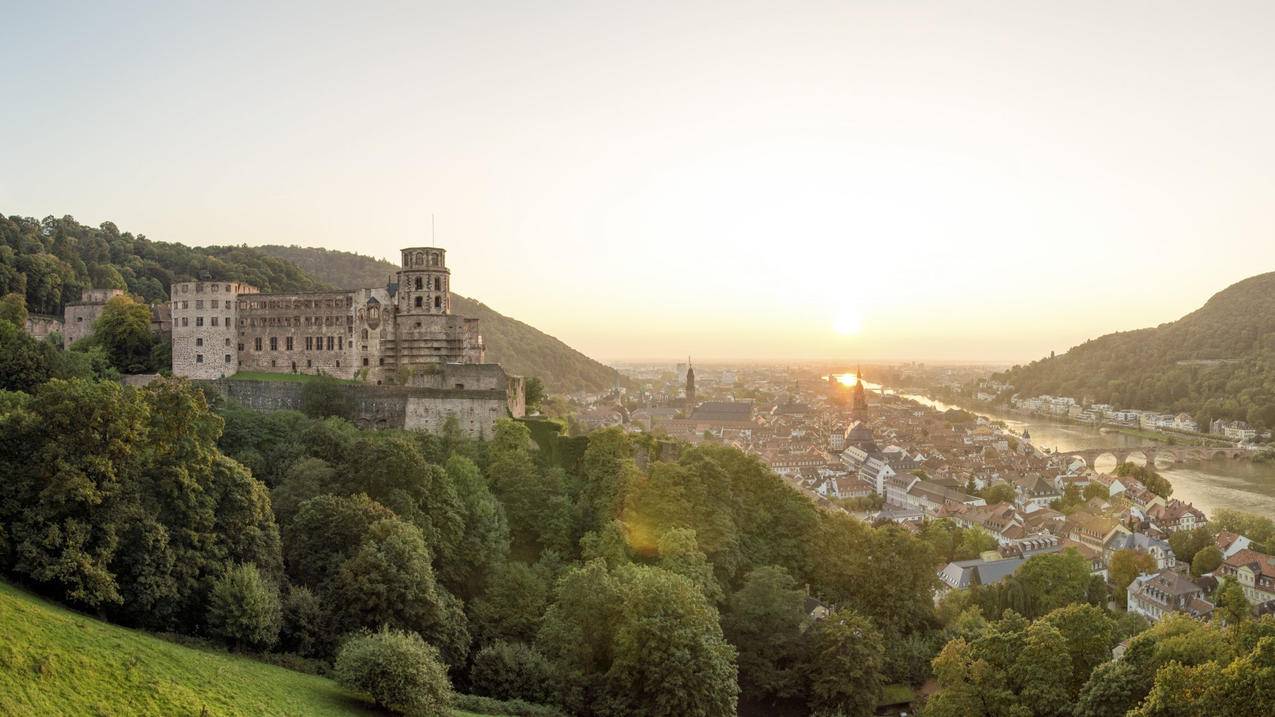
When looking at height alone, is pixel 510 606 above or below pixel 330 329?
below

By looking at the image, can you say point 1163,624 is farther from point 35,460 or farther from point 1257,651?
point 35,460

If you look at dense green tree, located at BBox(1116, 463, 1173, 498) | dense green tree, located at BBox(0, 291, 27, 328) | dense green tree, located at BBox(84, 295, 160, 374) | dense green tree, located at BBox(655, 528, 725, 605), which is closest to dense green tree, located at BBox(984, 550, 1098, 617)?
dense green tree, located at BBox(655, 528, 725, 605)

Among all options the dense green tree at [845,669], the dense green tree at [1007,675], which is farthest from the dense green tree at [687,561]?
the dense green tree at [1007,675]

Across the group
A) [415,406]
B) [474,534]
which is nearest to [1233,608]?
[474,534]

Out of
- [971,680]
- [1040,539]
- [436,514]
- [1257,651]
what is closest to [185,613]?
[436,514]

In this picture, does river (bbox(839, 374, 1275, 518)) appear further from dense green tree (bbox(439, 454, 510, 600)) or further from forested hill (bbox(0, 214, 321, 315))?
forested hill (bbox(0, 214, 321, 315))

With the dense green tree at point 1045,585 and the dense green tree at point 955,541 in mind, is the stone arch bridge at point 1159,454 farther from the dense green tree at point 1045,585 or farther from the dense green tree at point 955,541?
the dense green tree at point 1045,585

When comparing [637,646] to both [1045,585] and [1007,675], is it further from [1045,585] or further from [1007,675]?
[1045,585]
